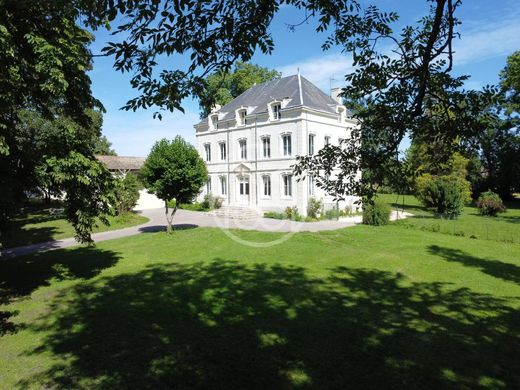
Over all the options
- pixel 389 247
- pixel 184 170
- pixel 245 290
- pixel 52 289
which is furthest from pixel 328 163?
pixel 184 170

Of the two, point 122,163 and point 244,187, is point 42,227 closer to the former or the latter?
point 244,187

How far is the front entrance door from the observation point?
3158 cm

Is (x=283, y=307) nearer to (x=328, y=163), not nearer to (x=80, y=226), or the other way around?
(x=328, y=163)

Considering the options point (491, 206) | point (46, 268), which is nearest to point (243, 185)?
point (46, 268)

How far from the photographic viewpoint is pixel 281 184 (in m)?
28.5

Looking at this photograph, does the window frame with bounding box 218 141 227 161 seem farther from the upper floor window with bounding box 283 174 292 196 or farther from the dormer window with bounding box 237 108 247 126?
the upper floor window with bounding box 283 174 292 196

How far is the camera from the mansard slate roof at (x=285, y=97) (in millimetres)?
28344

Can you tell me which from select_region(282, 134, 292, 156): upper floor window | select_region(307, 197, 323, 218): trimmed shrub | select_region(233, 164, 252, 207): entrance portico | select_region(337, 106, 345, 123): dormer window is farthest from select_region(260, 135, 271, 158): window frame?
select_region(337, 106, 345, 123): dormer window

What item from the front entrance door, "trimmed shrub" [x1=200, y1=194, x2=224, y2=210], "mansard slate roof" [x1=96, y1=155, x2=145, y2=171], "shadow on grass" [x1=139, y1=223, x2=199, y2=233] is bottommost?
"shadow on grass" [x1=139, y1=223, x2=199, y2=233]

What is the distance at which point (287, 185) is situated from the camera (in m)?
28.2

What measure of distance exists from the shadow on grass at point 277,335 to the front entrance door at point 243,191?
21089 mm

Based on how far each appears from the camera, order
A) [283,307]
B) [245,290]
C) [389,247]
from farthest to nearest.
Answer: [389,247]
[245,290]
[283,307]

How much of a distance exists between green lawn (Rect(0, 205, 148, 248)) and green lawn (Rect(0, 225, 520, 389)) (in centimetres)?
503

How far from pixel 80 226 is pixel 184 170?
888 centimetres
